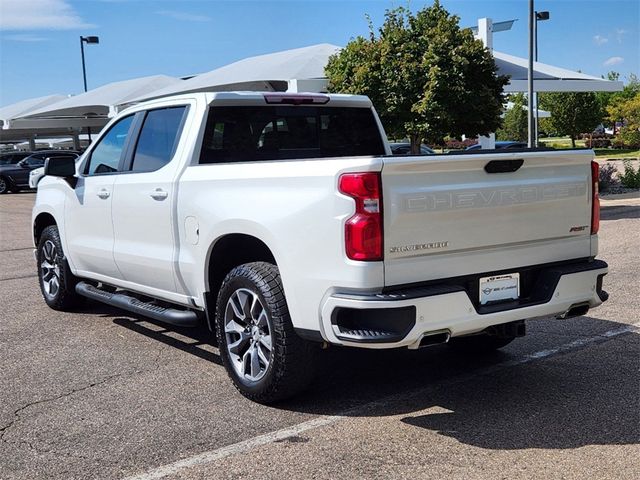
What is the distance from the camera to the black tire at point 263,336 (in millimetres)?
4438

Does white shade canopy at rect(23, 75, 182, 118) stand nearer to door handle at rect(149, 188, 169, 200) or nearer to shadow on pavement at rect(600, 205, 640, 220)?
shadow on pavement at rect(600, 205, 640, 220)

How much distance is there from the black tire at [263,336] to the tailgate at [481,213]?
77 centimetres

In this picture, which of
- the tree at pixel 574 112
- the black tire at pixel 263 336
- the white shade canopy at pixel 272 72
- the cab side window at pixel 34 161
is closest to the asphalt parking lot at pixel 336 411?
the black tire at pixel 263 336

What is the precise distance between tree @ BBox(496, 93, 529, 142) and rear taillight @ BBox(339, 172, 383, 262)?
5077 centimetres

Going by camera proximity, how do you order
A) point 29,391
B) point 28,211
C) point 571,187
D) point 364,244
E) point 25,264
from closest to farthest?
A: point 364,244 → point 571,187 → point 29,391 → point 25,264 → point 28,211

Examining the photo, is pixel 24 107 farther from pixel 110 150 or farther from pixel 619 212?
pixel 110 150

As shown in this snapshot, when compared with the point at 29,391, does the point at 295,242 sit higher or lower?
higher

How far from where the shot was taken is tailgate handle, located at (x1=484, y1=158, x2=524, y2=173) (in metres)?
4.32

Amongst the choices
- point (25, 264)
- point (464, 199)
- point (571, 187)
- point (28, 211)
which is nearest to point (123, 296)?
point (464, 199)

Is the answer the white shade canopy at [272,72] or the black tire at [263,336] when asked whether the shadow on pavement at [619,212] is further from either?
the black tire at [263,336]

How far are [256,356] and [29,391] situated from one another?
5.46ft

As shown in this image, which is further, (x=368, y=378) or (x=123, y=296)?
(x=123, y=296)

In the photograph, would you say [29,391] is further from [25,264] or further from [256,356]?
[25,264]

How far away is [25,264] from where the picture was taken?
1130 centimetres
